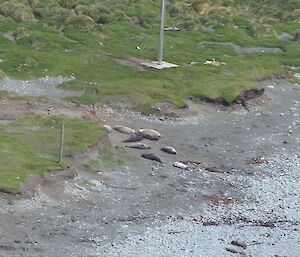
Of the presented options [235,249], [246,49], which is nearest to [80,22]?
[246,49]

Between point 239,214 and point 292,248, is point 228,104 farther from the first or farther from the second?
point 292,248

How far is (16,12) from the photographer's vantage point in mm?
62469

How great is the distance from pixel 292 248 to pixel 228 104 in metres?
19.7

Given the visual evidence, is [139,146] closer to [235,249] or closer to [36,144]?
[36,144]

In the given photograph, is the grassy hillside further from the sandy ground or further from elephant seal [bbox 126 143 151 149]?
elephant seal [bbox 126 143 151 149]

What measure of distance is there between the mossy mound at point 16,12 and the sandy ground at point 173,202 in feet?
67.1

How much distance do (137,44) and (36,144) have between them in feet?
80.8

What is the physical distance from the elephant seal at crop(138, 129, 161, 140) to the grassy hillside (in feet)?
13.7

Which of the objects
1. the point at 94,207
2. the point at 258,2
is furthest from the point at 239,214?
the point at 258,2

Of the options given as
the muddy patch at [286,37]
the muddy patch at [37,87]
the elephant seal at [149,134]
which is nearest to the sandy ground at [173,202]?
the elephant seal at [149,134]

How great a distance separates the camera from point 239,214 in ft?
106

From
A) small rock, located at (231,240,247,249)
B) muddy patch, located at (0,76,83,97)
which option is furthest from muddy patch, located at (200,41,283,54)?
small rock, located at (231,240,247,249)

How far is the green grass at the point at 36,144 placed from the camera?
104ft

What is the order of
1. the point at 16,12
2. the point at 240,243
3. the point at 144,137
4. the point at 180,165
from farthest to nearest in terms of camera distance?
the point at 16,12, the point at 144,137, the point at 180,165, the point at 240,243
